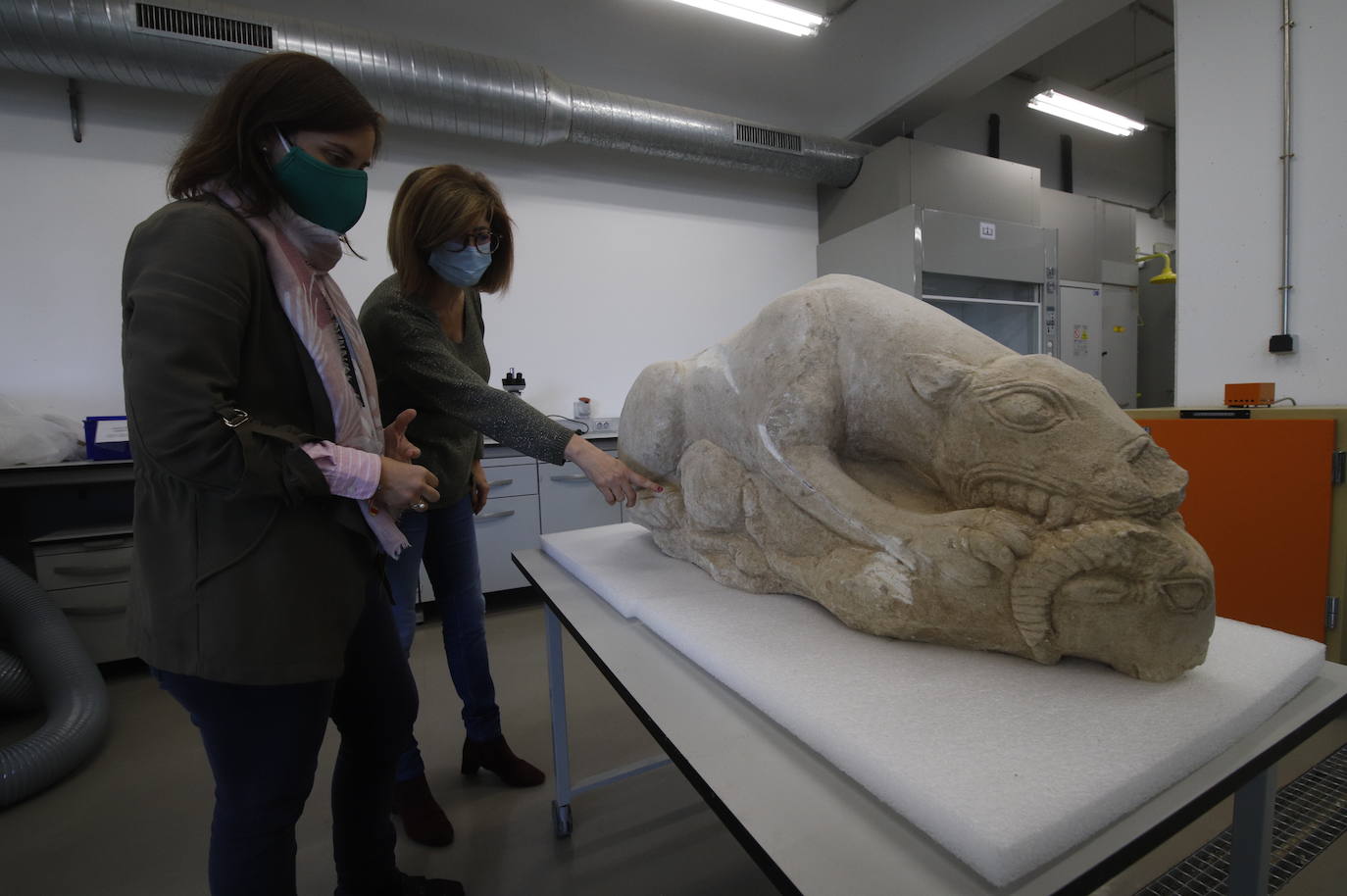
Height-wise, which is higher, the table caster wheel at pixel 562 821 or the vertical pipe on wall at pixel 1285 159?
the vertical pipe on wall at pixel 1285 159

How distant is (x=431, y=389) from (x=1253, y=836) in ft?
5.45

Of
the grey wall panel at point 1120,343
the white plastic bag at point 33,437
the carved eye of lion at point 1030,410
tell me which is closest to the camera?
the carved eye of lion at point 1030,410

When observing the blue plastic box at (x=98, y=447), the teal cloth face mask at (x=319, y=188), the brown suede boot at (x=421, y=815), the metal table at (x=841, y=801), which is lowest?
the brown suede boot at (x=421, y=815)

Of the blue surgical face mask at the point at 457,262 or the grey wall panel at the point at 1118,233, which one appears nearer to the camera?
the blue surgical face mask at the point at 457,262

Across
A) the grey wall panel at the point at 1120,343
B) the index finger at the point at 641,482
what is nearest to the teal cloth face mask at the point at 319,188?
the index finger at the point at 641,482

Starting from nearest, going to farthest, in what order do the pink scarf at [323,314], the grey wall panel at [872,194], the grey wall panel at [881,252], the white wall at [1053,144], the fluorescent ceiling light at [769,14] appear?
the pink scarf at [323,314] < the fluorescent ceiling light at [769,14] < the grey wall panel at [881,252] < the grey wall panel at [872,194] < the white wall at [1053,144]

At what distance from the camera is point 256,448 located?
29.2 inches

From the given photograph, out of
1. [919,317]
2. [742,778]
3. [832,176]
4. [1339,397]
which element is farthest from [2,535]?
[1339,397]

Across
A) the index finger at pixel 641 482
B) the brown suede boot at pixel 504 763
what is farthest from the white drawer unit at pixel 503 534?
the index finger at pixel 641 482

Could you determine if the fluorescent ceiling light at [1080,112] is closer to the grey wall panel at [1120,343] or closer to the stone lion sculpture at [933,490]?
the grey wall panel at [1120,343]

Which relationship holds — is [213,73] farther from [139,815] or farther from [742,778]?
[742,778]

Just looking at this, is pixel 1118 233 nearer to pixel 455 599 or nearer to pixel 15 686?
pixel 455 599

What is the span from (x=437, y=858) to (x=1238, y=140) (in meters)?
3.70

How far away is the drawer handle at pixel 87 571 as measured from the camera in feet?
8.16
